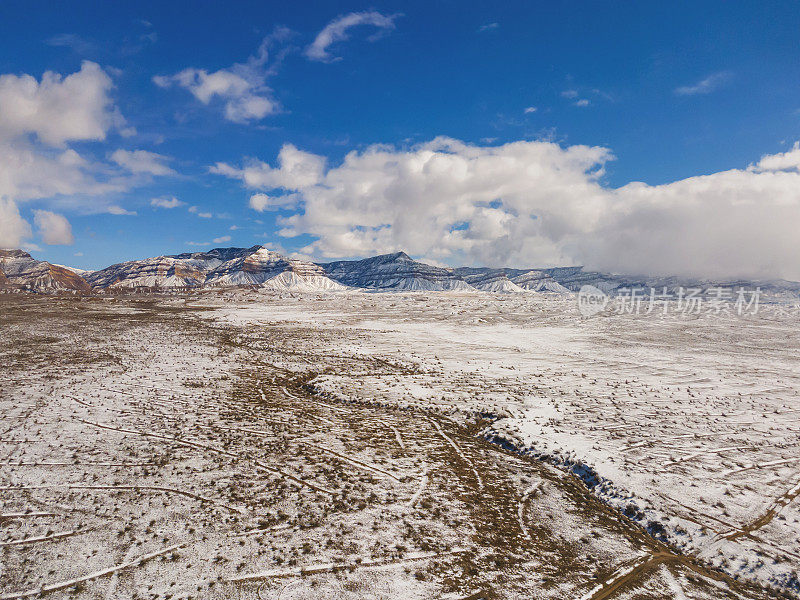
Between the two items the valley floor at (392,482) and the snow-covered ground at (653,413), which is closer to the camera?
the valley floor at (392,482)

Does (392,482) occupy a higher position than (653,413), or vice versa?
(653,413)

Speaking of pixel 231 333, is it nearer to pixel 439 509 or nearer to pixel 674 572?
pixel 439 509

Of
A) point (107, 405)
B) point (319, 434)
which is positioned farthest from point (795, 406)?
point (107, 405)

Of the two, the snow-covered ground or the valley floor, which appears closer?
the valley floor

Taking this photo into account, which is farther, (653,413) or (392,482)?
(653,413)
